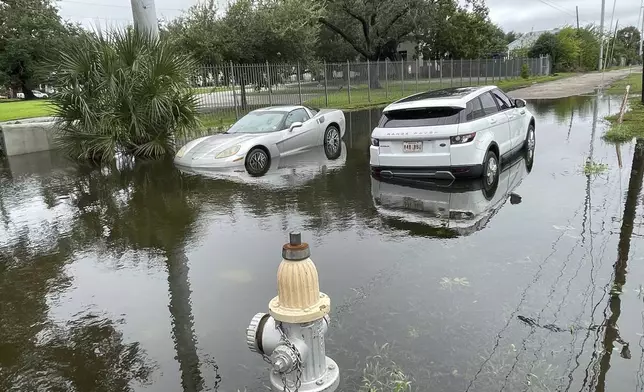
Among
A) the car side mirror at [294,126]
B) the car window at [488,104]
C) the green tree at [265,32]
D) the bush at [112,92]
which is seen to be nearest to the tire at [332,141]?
the car side mirror at [294,126]

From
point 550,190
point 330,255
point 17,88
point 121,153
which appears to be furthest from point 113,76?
point 17,88

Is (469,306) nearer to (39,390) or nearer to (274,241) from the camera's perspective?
(274,241)

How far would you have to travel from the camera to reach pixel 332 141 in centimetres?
1320

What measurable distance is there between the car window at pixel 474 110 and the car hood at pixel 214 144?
182 inches

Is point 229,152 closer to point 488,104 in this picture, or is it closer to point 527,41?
point 488,104

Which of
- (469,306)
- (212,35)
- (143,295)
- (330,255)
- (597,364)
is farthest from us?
(212,35)

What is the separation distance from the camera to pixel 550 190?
7980 mm

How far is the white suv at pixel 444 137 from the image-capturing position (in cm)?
807

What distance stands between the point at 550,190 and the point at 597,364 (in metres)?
4.99

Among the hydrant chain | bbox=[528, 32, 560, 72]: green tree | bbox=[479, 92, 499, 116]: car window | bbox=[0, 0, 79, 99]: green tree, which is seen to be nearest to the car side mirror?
bbox=[479, 92, 499, 116]: car window

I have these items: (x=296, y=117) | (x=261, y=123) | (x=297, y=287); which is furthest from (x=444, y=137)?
(x=297, y=287)

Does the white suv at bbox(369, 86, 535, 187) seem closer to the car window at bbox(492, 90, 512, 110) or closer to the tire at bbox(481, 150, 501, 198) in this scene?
the tire at bbox(481, 150, 501, 198)

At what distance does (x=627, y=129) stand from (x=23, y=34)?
57872 millimetres

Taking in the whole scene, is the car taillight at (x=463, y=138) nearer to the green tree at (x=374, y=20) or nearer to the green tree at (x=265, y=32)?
the green tree at (x=265, y=32)
